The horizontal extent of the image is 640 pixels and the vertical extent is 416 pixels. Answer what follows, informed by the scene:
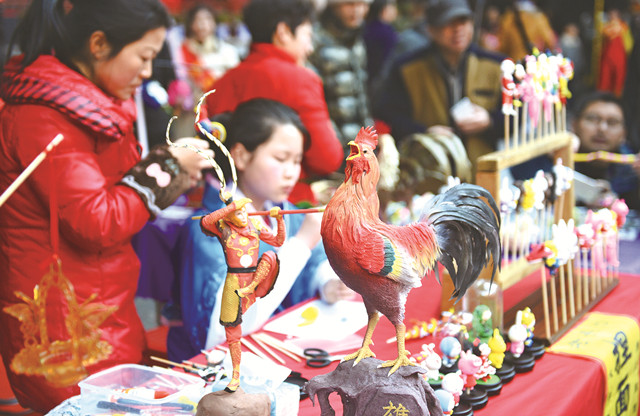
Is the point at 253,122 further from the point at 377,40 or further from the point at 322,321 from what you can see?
the point at 377,40

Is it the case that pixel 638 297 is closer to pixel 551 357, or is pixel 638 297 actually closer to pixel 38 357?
pixel 551 357

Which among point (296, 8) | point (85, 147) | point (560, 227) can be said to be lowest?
point (560, 227)

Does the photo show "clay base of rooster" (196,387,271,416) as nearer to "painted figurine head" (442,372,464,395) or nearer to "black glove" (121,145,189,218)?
"painted figurine head" (442,372,464,395)

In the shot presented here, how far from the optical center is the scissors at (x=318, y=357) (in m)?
1.76

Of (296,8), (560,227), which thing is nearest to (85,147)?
(560,227)

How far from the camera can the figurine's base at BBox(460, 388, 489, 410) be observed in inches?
60.9

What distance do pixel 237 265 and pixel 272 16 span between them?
6.68 ft

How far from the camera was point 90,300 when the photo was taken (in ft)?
6.01

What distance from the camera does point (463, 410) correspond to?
4.92ft

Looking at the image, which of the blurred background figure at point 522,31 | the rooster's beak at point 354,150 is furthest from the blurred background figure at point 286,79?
the blurred background figure at point 522,31

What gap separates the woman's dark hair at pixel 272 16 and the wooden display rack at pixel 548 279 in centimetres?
133

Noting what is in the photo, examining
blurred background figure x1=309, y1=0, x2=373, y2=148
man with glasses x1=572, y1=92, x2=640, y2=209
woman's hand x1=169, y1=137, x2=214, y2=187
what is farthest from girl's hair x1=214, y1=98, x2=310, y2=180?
blurred background figure x1=309, y1=0, x2=373, y2=148

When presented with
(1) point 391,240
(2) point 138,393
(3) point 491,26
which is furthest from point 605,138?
(3) point 491,26

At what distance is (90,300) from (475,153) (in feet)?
7.73
